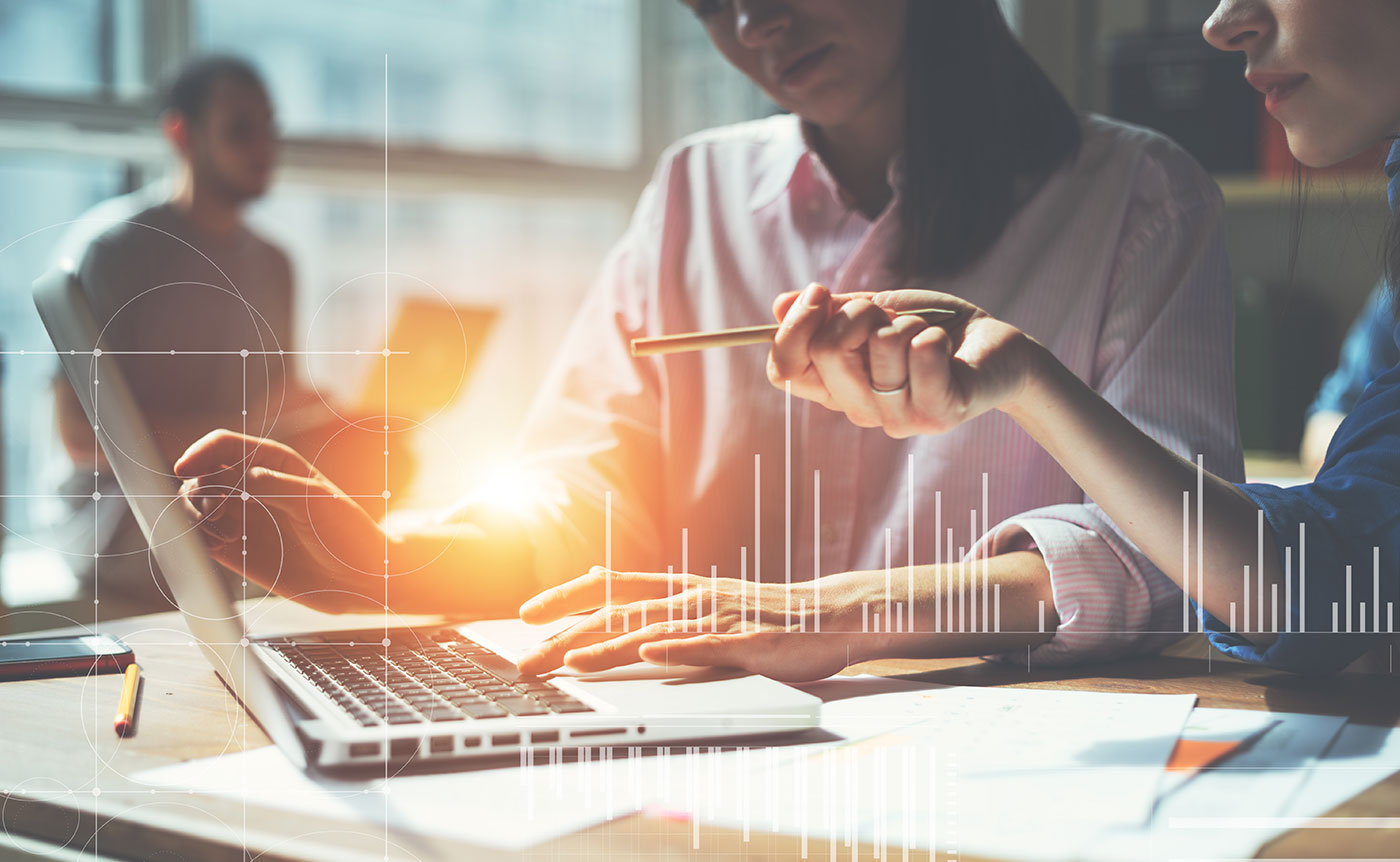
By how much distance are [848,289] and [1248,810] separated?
1.36ft

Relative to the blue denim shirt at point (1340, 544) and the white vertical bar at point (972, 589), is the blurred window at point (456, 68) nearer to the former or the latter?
the white vertical bar at point (972, 589)

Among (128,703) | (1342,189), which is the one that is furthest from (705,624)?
(1342,189)

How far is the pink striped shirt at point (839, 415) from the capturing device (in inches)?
22.2

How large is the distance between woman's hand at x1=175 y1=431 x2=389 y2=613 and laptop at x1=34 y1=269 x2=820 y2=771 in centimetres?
1

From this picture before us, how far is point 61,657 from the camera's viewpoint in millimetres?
490

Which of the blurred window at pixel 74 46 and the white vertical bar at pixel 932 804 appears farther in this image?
the blurred window at pixel 74 46

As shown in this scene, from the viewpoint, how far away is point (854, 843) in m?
0.30

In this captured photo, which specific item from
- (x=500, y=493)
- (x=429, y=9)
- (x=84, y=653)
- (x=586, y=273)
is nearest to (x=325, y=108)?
(x=429, y=9)

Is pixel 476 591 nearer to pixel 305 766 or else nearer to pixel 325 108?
pixel 305 766

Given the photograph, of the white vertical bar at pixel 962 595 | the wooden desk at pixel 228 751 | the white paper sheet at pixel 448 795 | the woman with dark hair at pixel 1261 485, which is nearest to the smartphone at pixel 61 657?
the wooden desk at pixel 228 751

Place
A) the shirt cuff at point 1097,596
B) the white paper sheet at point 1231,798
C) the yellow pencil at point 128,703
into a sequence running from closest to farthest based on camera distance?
1. the white paper sheet at point 1231,798
2. the yellow pencil at point 128,703
3. the shirt cuff at point 1097,596

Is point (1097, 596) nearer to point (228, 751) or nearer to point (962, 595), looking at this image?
point (962, 595)

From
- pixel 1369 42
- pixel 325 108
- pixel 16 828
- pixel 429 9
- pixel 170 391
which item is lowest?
pixel 16 828

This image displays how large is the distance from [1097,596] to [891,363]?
0.57ft
